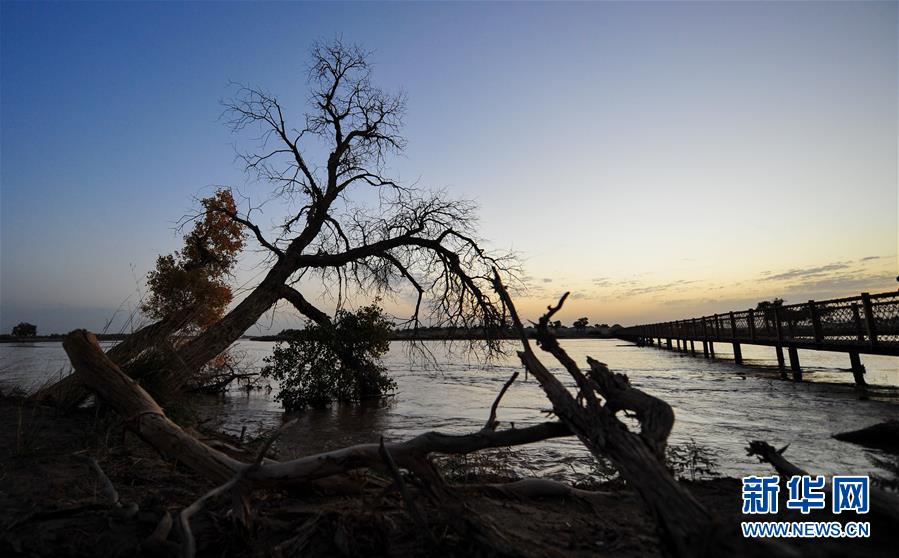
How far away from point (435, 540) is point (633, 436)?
4.66 ft

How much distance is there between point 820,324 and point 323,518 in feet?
61.3

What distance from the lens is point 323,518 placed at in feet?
10.3

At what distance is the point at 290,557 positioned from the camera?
9.25 ft

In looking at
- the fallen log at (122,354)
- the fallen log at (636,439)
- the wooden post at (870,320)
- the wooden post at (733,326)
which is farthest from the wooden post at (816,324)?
the fallen log at (122,354)

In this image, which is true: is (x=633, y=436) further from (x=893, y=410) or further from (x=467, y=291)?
(x=893, y=410)

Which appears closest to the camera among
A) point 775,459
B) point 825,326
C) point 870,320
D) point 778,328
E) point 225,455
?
point 775,459

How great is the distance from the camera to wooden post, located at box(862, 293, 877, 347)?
12633 millimetres

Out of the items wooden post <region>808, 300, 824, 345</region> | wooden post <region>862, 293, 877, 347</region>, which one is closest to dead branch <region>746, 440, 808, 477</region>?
wooden post <region>862, 293, 877, 347</region>

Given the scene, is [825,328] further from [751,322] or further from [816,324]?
[751,322]

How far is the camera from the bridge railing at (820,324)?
483 inches

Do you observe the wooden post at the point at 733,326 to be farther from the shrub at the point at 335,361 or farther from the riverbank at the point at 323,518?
the riverbank at the point at 323,518

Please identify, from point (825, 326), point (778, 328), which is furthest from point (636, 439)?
point (778, 328)

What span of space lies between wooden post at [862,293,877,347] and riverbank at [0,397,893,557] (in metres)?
12.1

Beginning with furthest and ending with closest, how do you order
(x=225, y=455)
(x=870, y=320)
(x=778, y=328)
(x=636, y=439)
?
1. (x=778, y=328)
2. (x=870, y=320)
3. (x=225, y=455)
4. (x=636, y=439)
